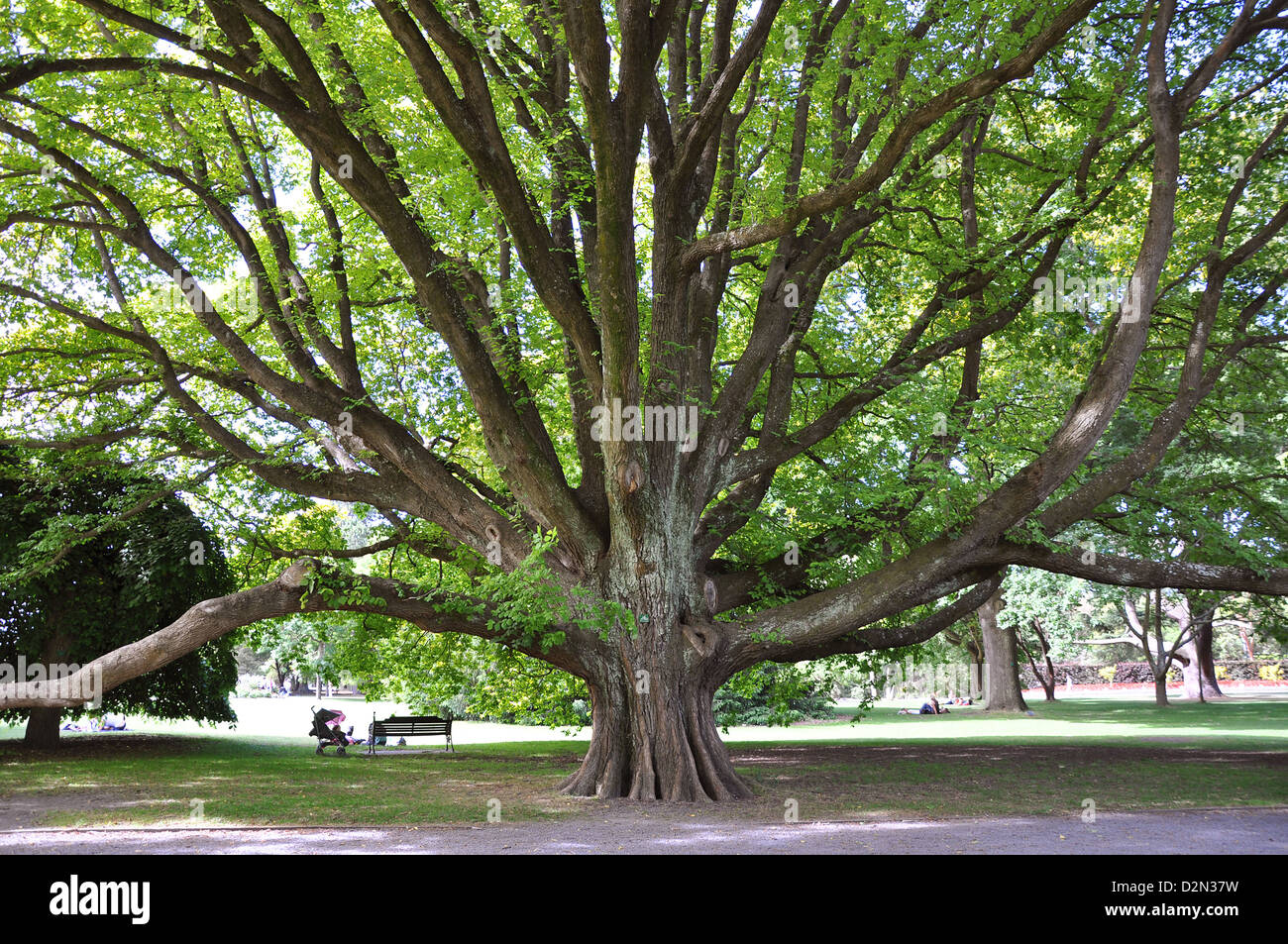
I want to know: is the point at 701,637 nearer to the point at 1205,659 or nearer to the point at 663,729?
the point at 663,729

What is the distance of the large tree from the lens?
1013 cm

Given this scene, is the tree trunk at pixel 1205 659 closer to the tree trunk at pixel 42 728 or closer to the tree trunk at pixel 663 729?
the tree trunk at pixel 663 729

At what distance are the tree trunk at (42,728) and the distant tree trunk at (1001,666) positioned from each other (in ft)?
84.5

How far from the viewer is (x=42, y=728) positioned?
733 inches

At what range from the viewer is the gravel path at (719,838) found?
767cm

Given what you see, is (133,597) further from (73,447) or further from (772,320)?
(772,320)

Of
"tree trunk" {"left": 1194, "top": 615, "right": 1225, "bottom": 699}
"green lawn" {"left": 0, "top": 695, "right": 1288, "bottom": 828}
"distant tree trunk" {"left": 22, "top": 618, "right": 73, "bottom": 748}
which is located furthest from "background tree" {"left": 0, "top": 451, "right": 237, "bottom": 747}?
"tree trunk" {"left": 1194, "top": 615, "right": 1225, "bottom": 699}

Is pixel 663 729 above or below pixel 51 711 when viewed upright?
above

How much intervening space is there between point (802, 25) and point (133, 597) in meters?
15.2

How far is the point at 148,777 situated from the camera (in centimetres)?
1361

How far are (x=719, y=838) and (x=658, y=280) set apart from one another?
5959mm

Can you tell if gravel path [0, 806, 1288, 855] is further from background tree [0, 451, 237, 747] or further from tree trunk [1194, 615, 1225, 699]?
tree trunk [1194, 615, 1225, 699]

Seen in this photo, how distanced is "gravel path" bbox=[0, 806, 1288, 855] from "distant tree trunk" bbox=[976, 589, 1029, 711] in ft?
73.9

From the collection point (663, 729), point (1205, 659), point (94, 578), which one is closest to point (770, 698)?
point (663, 729)
